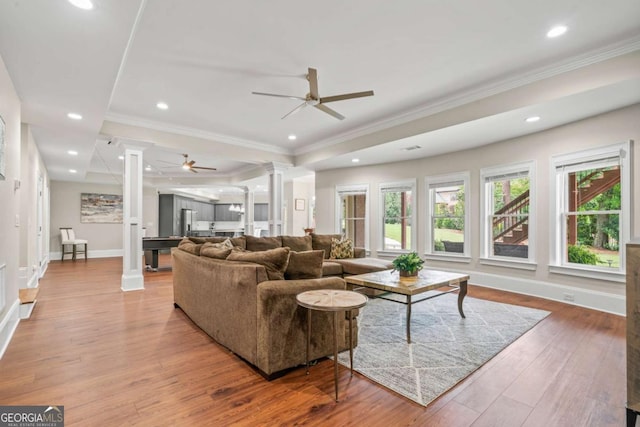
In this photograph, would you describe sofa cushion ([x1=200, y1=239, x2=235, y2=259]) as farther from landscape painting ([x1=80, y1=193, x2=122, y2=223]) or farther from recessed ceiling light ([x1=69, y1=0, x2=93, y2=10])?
landscape painting ([x1=80, y1=193, x2=122, y2=223])

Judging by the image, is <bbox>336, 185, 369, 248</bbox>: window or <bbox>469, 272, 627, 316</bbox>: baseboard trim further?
<bbox>336, 185, 369, 248</bbox>: window

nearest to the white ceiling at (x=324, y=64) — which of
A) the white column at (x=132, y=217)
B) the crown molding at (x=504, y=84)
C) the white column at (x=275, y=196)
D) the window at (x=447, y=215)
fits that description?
the crown molding at (x=504, y=84)

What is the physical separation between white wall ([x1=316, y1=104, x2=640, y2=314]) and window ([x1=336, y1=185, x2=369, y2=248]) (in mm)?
→ 776

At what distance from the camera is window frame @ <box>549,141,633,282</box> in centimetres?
382

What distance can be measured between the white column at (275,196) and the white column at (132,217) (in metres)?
2.67

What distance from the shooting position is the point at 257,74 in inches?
144

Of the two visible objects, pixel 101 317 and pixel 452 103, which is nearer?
pixel 101 317

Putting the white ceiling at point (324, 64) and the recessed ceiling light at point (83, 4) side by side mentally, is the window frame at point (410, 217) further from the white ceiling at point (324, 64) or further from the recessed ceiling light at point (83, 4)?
the recessed ceiling light at point (83, 4)

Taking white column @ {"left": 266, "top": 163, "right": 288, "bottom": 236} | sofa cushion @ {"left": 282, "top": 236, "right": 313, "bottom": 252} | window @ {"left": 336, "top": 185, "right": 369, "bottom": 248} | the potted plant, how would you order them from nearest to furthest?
the potted plant → sofa cushion @ {"left": 282, "top": 236, "right": 313, "bottom": 252} → white column @ {"left": 266, "top": 163, "right": 288, "bottom": 236} → window @ {"left": 336, "top": 185, "right": 369, "bottom": 248}

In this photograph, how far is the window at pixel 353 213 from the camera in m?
7.73

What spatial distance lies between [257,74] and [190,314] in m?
2.94

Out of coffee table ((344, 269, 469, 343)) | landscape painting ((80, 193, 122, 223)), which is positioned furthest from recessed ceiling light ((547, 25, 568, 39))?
landscape painting ((80, 193, 122, 223))

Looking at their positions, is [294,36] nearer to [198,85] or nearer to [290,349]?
[198,85]

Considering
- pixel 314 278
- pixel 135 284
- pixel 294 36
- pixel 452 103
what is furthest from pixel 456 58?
pixel 135 284
